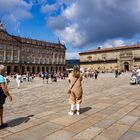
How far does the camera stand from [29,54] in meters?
74.1

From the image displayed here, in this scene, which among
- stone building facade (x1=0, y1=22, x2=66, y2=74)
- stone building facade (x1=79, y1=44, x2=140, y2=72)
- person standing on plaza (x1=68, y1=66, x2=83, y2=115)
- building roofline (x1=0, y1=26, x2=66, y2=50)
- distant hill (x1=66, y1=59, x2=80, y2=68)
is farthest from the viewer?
distant hill (x1=66, y1=59, x2=80, y2=68)

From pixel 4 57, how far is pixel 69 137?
64531 mm

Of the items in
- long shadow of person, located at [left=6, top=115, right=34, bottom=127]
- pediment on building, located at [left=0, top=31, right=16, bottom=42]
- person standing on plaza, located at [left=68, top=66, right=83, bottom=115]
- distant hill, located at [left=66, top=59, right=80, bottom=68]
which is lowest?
long shadow of person, located at [left=6, top=115, right=34, bottom=127]

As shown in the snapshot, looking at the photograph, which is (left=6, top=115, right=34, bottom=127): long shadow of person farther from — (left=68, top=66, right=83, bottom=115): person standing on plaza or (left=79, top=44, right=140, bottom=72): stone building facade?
(left=79, top=44, right=140, bottom=72): stone building facade

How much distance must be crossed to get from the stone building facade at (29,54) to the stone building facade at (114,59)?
12.2 meters

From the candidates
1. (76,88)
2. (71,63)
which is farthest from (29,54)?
(76,88)

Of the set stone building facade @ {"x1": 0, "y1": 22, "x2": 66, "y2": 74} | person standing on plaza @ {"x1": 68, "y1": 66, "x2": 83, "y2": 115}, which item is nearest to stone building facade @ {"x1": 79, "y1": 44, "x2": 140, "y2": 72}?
stone building facade @ {"x1": 0, "y1": 22, "x2": 66, "y2": 74}

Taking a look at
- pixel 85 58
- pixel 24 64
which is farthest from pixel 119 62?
pixel 24 64

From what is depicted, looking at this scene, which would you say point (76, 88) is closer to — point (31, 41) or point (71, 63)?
point (31, 41)

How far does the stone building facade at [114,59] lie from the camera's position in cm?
7331

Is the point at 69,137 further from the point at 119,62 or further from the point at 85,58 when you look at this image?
the point at 85,58

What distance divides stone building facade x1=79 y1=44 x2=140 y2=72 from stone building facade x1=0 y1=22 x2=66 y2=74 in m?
12.2

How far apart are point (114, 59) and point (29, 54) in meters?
31.4

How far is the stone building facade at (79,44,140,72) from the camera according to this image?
7331 centimetres
